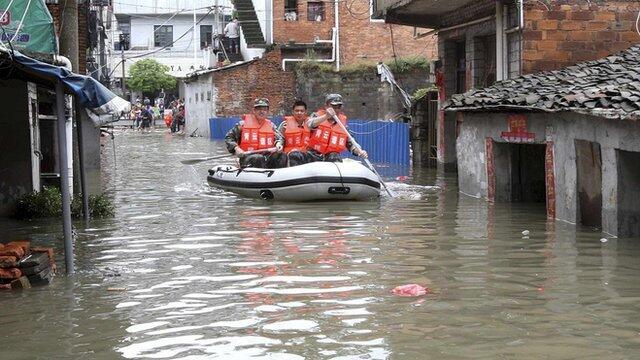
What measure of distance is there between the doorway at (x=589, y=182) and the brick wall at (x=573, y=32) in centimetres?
517

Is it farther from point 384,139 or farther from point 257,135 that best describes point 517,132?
point 384,139

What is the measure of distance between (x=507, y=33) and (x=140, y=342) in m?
13.9

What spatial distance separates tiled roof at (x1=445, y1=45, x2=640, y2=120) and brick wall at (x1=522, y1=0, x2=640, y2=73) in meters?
1.10

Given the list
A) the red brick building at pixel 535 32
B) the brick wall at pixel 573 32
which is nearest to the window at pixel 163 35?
the red brick building at pixel 535 32

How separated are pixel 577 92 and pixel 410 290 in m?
5.66

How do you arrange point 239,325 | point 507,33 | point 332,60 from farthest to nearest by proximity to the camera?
point 332,60, point 507,33, point 239,325

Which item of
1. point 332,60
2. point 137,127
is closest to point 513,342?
point 332,60

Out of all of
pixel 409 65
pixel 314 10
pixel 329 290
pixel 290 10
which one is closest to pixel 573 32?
pixel 329 290

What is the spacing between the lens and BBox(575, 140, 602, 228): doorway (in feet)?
44.1

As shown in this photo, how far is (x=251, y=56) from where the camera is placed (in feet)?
158

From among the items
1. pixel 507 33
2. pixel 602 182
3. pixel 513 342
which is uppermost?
pixel 507 33

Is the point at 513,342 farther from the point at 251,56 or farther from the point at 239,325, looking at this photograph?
the point at 251,56

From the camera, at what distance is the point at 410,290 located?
9.06 metres

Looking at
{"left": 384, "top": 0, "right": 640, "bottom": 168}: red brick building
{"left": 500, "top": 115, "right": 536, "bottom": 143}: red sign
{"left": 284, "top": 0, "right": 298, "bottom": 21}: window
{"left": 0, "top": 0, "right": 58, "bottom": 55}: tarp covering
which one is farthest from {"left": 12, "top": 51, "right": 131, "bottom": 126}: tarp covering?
{"left": 284, "top": 0, "right": 298, "bottom": 21}: window
